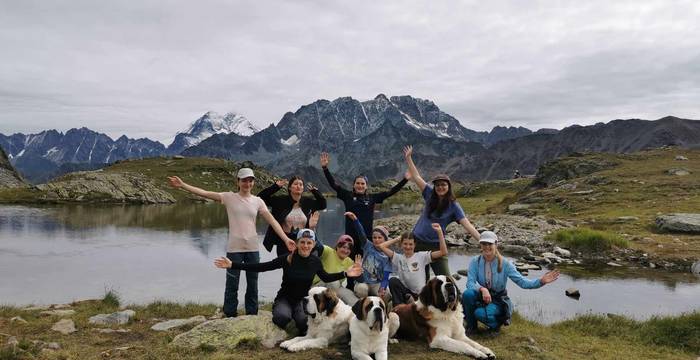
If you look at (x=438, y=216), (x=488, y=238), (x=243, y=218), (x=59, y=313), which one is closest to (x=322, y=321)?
(x=243, y=218)

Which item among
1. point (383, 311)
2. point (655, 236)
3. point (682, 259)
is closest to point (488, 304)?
point (383, 311)

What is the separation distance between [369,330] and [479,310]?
12.7 ft

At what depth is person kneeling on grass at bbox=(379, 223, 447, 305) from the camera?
39.2ft

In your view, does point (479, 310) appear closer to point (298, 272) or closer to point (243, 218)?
point (298, 272)

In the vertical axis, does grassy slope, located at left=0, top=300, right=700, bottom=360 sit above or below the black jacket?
below

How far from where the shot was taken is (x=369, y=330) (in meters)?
9.36

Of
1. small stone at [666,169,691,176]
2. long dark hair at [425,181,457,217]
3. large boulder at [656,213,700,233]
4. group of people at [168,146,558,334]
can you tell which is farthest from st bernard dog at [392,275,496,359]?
small stone at [666,169,691,176]

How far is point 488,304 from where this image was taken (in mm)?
11859

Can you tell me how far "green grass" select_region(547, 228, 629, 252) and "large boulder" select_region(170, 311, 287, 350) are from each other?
34179 millimetres

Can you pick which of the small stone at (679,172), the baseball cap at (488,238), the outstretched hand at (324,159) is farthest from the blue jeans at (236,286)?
the small stone at (679,172)

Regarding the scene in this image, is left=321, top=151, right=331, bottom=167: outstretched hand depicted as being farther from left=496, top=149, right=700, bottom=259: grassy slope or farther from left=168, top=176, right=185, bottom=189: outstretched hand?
left=496, top=149, right=700, bottom=259: grassy slope

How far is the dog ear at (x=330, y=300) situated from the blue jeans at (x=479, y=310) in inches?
146

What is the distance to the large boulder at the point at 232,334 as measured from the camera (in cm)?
1038

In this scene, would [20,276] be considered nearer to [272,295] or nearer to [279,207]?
[272,295]
